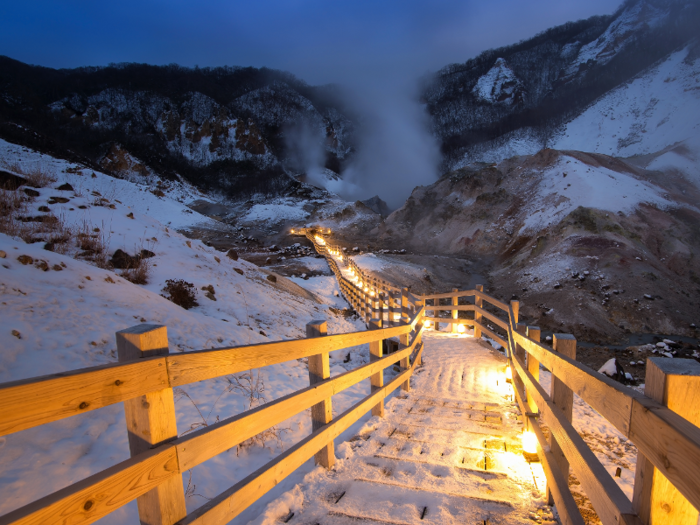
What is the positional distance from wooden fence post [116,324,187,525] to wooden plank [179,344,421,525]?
153 millimetres

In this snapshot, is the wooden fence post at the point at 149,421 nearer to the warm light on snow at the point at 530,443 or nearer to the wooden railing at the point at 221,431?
the wooden railing at the point at 221,431

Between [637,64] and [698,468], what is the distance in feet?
309

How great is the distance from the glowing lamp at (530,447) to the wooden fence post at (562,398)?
0.57m

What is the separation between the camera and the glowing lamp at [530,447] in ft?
10.6

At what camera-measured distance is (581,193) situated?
26.9 meters

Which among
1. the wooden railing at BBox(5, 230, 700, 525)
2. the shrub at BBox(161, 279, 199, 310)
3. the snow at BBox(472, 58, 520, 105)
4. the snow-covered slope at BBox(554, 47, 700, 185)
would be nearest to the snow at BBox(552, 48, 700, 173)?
the snow-covered slope at BBox(554, 47, 700, 185)

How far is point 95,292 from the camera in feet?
18.5

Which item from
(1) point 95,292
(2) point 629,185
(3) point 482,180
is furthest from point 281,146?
(1) point 95,292

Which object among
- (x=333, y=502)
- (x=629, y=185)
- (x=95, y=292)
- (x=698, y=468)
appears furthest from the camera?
(x=629, y=185)

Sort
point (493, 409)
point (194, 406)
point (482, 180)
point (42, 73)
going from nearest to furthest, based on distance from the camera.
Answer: point (194, 406) → point (493, 409) → point (482, 180) → point (42, 73)

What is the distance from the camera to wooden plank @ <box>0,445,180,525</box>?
3.46ft

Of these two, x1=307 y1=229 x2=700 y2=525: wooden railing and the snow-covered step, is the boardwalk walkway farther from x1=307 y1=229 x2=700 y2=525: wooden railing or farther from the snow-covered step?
x1=307 y1=229 x2=700 y2=525: wooden railing

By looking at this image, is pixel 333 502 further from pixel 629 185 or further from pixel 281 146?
pixel 281 146

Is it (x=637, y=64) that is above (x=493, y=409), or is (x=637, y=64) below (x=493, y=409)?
above
